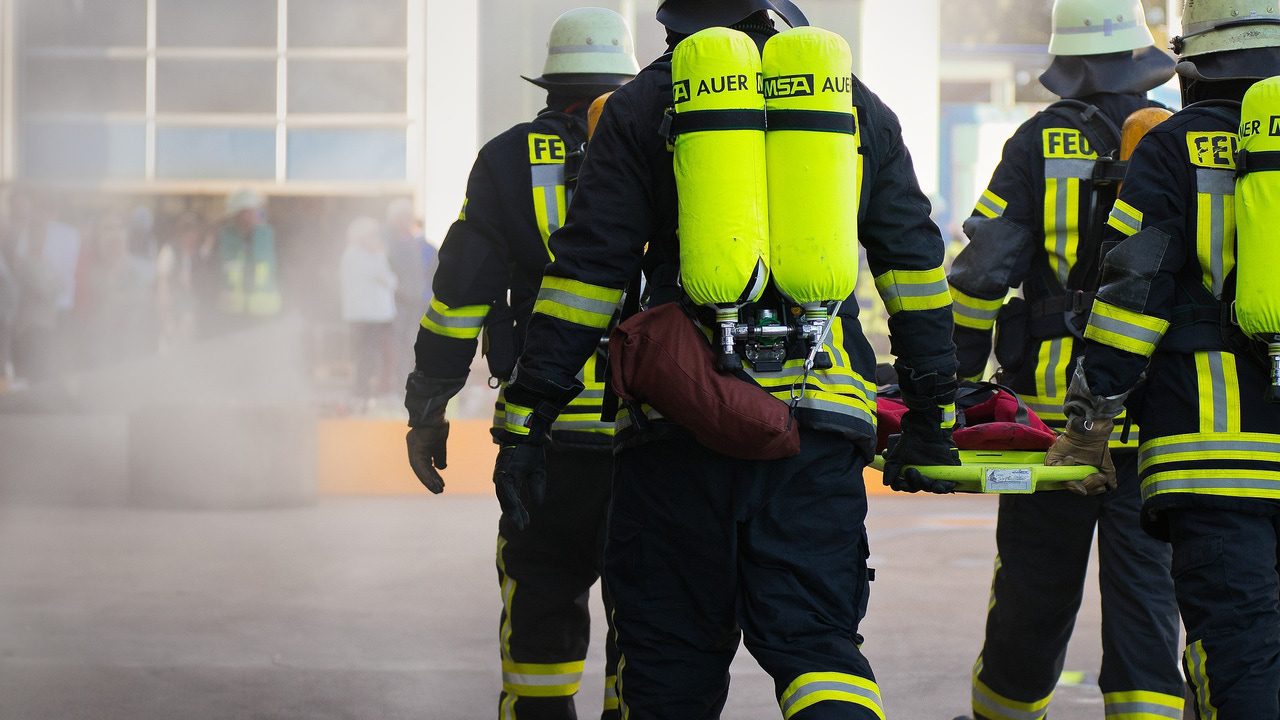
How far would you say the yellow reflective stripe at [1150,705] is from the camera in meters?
4.03

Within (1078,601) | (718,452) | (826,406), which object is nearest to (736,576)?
(718,452)

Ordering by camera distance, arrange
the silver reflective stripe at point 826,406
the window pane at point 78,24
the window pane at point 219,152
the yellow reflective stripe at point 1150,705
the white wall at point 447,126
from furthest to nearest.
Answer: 1. the white wall at point 447,126
2. the window pane at point 219,152
3. the window pane at point 78,24
4. the yellow reflective stripe at point 1150,705
5. the silver reflective stripe at point 826,406

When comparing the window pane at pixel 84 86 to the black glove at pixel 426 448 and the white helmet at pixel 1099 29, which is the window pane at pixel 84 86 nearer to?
the black glove at pixel 426 448

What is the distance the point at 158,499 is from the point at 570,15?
587 cm

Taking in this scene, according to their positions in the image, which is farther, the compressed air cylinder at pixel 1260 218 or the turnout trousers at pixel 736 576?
the compressed air cylinder at pixel 1260 218

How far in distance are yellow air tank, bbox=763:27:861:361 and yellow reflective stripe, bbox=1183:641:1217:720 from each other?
101 centimetres

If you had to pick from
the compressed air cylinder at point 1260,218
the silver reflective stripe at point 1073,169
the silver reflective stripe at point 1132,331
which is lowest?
the silver reflective stripe at point 1132,331

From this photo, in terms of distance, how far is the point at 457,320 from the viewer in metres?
4.11

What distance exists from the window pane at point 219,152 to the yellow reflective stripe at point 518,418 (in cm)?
1332

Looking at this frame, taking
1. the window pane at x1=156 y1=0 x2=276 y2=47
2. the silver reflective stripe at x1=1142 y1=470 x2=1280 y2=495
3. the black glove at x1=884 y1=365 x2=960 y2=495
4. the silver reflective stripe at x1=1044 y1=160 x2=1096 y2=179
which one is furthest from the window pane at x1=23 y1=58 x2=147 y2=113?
the silver reflective stripe at x1=1142 y1=470 x2=1280 y2=495

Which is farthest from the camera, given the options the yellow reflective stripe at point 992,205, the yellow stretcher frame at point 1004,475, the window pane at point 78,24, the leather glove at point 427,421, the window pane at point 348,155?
the window pane at point 348,155

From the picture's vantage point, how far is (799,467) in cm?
304

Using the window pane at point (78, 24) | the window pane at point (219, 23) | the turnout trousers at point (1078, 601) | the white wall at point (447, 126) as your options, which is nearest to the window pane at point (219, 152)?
the window pane at point (219, 23)

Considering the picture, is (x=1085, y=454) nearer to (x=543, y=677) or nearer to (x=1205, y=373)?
(x=1205, y=373)
